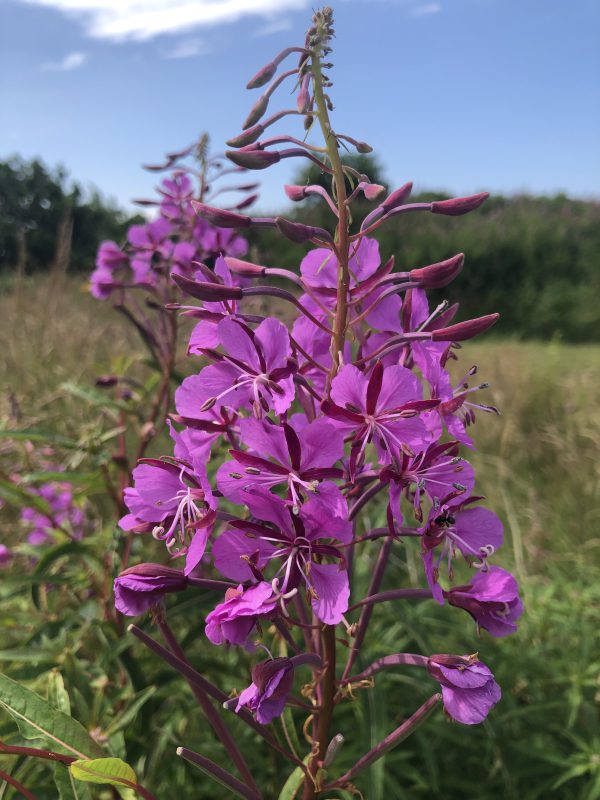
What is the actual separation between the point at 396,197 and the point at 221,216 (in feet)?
1.13

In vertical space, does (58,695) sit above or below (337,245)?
below

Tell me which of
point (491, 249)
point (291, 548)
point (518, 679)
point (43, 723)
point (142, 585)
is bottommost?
point (518, 679)

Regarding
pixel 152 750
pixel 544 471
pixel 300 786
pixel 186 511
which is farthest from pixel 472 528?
pixel 544 471

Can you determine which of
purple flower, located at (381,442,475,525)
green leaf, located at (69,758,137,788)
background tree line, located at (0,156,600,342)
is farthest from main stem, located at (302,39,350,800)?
background tree line, located at (0,156,600,342)

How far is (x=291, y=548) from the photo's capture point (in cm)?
112

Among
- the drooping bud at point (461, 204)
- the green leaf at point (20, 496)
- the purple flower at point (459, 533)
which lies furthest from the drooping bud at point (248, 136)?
the green leaf at point (20, 496)

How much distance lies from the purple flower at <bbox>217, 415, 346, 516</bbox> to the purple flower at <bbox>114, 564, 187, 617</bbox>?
0.20m

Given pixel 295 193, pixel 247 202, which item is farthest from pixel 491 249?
pixel 295 193

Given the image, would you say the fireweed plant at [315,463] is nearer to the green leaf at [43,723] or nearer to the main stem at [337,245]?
the main stem at [337,245]

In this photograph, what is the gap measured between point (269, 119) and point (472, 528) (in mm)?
867

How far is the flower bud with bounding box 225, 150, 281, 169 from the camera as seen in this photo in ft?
4.09

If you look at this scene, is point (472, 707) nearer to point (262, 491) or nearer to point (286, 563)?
point (286, 563)

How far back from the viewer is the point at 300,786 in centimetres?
147

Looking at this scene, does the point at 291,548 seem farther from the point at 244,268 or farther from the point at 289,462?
the point at 244,268
